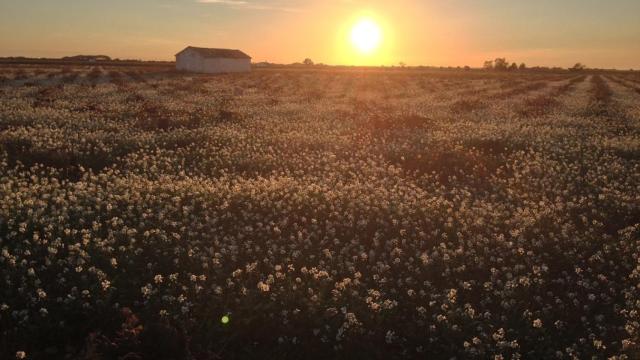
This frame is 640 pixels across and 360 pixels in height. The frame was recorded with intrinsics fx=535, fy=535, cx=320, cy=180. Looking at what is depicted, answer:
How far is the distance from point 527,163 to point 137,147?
491 inches

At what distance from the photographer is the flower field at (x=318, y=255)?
7320 mm

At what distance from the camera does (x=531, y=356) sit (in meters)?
7.27

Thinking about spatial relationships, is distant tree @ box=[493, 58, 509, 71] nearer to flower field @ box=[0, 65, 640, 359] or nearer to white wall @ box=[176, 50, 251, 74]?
white wall @ box=[176, 50, 251, 74]

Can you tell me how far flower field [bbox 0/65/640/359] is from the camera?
288 inches

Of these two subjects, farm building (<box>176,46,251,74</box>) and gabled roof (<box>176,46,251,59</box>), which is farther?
gabled roof (<box>176,46,251,59</box>)

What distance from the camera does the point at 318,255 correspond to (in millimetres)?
9477

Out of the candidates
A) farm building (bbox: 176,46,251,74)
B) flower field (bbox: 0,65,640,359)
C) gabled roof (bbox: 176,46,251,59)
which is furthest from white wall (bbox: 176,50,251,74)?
flower field (bbox: 0,65,640,359)

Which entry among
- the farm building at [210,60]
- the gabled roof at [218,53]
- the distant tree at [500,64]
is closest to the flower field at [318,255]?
the farm building at [210,60]

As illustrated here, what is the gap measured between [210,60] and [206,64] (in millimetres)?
1457

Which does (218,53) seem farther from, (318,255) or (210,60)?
(318,255)

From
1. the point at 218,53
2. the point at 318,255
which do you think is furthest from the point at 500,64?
the point at 318,255

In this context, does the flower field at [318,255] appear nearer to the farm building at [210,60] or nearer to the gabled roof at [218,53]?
the farm building at [210,60]

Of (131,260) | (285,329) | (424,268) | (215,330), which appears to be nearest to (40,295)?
(131,260)

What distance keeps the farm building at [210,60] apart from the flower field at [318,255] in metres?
80.8
